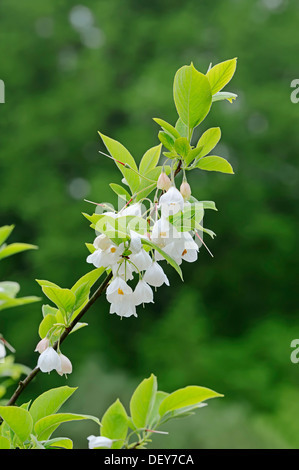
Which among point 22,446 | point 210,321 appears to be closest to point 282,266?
point 210,321

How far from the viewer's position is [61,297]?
0.59 meters

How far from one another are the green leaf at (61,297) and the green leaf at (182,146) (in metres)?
0.18

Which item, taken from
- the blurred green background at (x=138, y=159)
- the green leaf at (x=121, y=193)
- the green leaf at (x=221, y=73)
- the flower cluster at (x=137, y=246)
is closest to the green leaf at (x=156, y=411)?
the flower cluster at (x=137, y=246)

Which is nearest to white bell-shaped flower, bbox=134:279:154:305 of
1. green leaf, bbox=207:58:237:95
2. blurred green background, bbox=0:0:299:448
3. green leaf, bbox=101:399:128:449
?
green leaf, bbox=101:399:128:449

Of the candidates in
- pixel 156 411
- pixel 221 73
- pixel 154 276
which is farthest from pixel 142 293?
pixel 221 73

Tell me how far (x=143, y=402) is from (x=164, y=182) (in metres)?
0.23

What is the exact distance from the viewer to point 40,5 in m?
6.63

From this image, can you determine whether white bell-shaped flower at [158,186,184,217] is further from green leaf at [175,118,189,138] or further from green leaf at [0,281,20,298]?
green leaf at [0,281,20,298]

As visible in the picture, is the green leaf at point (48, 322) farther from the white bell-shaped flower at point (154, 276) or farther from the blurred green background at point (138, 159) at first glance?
the blurred green background at point (138, 159)

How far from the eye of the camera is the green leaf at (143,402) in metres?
0.60

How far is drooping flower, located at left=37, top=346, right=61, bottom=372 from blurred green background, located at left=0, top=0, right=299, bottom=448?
520 centimetres

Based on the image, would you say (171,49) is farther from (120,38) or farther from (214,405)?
(214,405)

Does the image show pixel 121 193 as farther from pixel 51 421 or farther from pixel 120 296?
pixel 51 421

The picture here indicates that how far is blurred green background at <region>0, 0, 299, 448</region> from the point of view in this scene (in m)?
6.00
